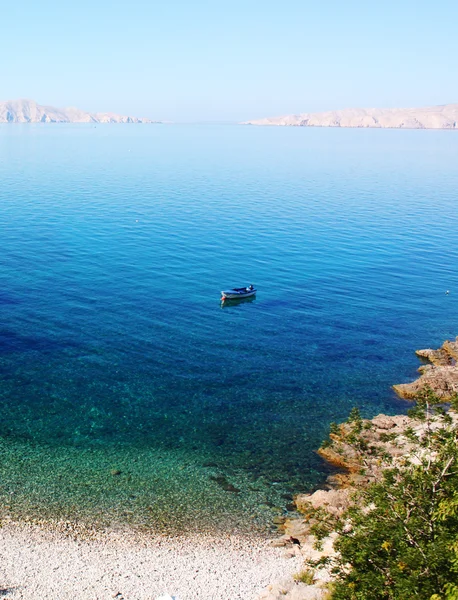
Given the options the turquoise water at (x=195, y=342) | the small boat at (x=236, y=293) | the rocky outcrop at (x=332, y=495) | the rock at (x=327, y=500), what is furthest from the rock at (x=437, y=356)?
the rock at (x=327, y=500)

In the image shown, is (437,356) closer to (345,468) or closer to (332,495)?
(345,468)

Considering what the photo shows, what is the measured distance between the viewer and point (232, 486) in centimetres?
3997

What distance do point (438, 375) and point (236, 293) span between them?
29.6 meters

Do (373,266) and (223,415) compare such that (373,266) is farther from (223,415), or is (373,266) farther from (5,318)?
(5,318)

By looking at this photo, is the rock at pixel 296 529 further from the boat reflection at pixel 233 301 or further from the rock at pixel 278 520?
the boat reflection at pixel 233 301

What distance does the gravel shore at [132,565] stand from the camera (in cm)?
3012

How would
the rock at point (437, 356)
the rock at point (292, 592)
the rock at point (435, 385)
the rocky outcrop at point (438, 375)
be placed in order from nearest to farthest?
the rock at point (292, 592)
the rock at point (435, 385)
the rocky outcrop at point (438, 375)
the rock at point (437, 356)

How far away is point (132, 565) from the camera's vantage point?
32219 millimetres

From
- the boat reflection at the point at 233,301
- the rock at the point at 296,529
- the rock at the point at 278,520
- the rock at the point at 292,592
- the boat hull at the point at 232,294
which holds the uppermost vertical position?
the boat hull at the point at 232,294

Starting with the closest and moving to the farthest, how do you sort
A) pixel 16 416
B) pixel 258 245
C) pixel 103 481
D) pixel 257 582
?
pixel 257 582, pixel 103 481, pixel 16 416, pixel 258 245

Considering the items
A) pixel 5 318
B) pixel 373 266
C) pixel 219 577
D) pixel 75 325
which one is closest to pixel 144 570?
pixel 219 577

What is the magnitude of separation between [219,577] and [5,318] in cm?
4604

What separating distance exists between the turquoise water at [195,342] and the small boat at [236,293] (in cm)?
174

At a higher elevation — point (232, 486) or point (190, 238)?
point (190, 238)
